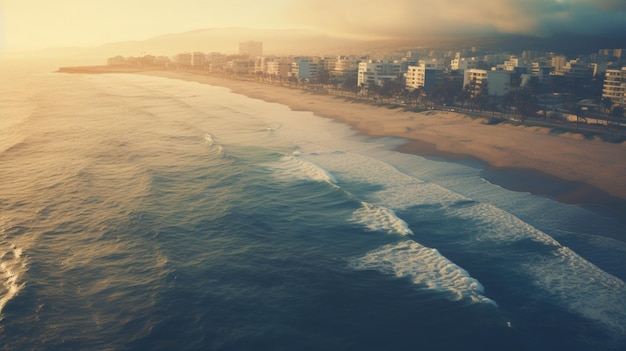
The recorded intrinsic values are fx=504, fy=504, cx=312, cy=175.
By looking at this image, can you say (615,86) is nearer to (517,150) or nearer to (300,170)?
(517,150)

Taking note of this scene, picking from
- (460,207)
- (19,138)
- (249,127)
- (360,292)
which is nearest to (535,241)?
(460,207)

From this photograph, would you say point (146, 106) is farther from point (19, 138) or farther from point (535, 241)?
point (535, 241)

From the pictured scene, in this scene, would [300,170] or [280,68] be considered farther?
[280,68]

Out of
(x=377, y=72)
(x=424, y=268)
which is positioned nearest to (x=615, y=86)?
(x=377, y=72)

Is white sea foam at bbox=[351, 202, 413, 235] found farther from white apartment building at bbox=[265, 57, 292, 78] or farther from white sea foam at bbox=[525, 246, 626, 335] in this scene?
white apartment building at bbox=[265, 57, 292, 78]

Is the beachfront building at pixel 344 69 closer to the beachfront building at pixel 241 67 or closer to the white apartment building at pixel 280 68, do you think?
the white apartment building at pixel 280 68

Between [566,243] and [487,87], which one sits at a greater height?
[487,87]
